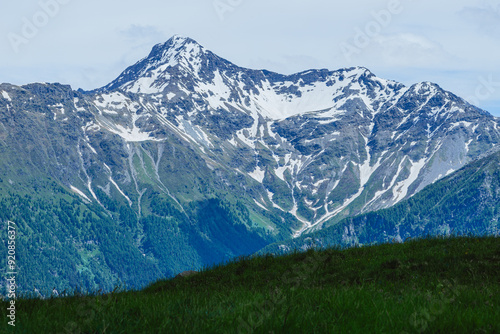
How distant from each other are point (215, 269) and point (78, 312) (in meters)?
11.7

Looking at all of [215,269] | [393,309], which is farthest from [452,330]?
[215,269]

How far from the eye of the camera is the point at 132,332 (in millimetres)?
7461

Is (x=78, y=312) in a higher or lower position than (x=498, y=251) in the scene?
higher

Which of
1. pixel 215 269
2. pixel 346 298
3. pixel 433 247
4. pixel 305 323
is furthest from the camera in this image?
pixel 215 269

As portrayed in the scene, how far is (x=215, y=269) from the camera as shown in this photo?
20.1 m

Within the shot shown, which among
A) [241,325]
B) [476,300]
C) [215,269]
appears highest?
[241,325]

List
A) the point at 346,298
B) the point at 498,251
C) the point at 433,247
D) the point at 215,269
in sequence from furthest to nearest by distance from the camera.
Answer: the point at 215,269
the point at 433,247
the point at 498,251
the point at 346,298

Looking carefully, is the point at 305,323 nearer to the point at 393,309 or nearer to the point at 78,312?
the point at 393,309

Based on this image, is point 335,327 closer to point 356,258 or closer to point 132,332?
point 132,332

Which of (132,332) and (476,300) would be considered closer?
(132,332)

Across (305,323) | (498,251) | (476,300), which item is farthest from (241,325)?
(498,251)

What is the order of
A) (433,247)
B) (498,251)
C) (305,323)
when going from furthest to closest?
(433,247)
(498,251)
(305,323)

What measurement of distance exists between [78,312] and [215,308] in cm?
201

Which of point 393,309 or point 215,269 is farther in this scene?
point 215,269
